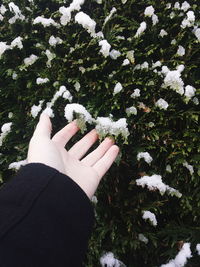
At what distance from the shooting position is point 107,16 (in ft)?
8.89

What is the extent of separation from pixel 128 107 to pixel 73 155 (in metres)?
0.67

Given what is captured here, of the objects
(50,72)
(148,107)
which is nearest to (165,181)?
(148,107)

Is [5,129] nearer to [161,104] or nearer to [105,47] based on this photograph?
[105,47]

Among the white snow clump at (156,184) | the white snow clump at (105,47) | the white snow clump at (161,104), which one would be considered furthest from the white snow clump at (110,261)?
the white snow clump at (105,47)

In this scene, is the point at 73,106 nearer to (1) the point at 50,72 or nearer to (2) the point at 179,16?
(1) the point at 50,72

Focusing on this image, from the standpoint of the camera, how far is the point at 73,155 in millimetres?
2123

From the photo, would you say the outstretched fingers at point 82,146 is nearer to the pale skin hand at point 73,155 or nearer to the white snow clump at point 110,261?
the pale skin hand at point 73,155

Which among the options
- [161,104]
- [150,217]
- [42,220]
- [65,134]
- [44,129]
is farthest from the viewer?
[161,104]

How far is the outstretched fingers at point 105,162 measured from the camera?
2061 mm

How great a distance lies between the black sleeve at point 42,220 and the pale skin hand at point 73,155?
0.69ft

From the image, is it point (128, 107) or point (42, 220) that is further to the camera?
point (128, 107)

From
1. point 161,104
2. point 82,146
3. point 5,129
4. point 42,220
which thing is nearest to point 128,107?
point 161,104

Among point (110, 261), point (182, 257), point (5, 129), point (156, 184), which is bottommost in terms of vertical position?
point (182, 257)

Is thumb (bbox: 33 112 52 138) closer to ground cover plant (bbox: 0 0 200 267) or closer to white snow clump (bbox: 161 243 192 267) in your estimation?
ground cover plant (bbox: 0 0 200 267)
